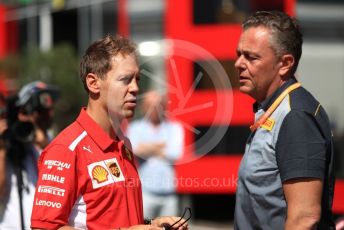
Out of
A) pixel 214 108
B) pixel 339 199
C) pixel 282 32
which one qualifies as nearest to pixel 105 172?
pixel 282 32

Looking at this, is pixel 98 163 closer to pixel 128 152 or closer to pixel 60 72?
pixel 128 152

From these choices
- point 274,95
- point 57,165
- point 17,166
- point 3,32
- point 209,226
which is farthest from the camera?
point 3,32

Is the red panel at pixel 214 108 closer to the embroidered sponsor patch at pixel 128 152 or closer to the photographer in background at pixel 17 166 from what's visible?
the photographer in background at pixel 17 166

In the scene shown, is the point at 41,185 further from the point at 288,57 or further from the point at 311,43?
the point at 311,43

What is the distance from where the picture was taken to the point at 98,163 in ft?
10.1

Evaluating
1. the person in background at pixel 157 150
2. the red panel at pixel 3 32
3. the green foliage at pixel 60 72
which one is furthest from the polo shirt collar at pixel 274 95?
the red panel at pixel 3 32

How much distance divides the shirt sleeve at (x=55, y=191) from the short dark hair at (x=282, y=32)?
36.7 inches

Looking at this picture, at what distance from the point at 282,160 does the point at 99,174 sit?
28.9 inches

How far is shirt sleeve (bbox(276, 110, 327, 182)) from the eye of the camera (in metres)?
2.84

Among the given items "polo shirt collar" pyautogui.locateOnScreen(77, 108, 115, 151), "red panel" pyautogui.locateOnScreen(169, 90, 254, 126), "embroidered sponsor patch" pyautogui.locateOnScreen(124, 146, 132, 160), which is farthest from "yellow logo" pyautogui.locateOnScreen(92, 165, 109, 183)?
"red panel" pyautogui.locateOnScreen(169, 90, 254, 126)

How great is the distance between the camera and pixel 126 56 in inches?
126

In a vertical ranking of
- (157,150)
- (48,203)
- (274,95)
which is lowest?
(157,150)

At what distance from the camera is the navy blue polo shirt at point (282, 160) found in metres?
2.86

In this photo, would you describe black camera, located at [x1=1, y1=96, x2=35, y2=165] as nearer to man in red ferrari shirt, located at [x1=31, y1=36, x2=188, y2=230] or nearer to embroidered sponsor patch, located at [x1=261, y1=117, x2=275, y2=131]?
man in red ferrari shirt, located at [x1=31, y1=36, x2=188, y2=230]
